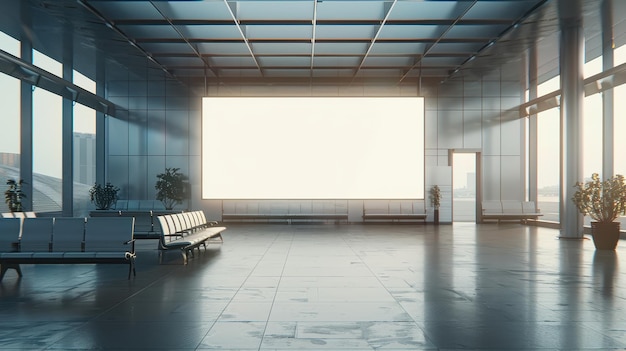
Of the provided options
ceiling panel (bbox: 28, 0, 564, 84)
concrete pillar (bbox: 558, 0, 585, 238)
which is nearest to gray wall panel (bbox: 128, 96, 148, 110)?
ceiling panel (bbox: 28, 0, 564, 84)

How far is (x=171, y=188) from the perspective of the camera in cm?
2223

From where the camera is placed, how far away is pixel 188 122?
23297 mm

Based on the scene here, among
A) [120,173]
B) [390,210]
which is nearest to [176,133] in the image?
[120,173]

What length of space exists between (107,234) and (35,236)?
A: 3.64 ft

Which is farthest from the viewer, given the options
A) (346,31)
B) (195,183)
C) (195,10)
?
(195,183)

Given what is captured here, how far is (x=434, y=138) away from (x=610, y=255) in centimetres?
1238

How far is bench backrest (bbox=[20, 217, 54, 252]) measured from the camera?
8.22 metres

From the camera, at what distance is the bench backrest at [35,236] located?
27.0 ft

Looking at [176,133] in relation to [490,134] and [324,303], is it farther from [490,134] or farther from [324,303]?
[324,303]

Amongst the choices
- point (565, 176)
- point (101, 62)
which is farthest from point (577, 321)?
point (101, 62)

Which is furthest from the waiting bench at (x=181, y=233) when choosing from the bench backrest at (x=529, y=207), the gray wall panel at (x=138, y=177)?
the bench backrest at (x=529, y=207)

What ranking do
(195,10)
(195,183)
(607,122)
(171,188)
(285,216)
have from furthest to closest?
(195,183)
(171,188)
(285,216)
(607,122)
(195,10)

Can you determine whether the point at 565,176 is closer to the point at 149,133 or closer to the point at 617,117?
the point at 617,117

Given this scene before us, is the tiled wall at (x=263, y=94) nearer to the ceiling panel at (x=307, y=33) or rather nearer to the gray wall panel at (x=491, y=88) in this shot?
the gray wall panel at (x=491, y=88)
